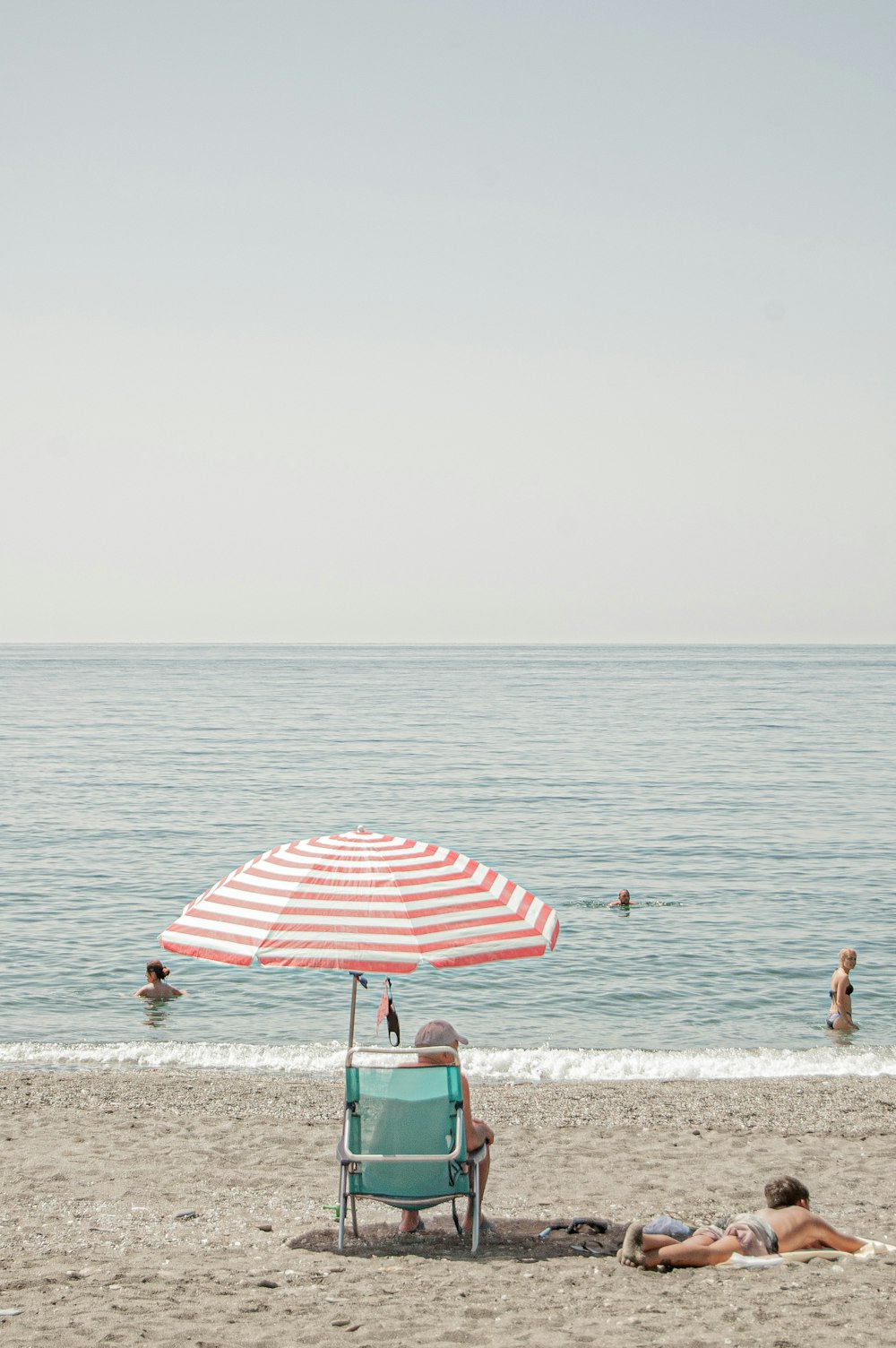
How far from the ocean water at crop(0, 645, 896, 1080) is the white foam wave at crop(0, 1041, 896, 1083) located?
0.05 m

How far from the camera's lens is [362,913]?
6766mm

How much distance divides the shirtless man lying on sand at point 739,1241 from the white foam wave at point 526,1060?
6.17 meters

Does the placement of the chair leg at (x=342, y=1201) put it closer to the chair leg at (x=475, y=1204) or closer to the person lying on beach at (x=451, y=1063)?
the person lying on beach at (x=451, y=1063)

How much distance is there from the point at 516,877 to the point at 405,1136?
59.2ft

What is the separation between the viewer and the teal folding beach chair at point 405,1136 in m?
6.96

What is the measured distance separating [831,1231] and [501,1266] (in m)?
1.88

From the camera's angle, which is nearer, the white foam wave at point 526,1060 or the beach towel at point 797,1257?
the beach towel at point 797,1257

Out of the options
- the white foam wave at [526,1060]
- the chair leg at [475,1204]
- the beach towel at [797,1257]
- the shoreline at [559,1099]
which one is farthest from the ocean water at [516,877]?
the beach towel at [797,1257]

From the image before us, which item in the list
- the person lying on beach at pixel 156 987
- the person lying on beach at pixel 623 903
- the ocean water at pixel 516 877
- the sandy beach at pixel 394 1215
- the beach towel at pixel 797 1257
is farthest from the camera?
the person lying on beach at pixel 623 903

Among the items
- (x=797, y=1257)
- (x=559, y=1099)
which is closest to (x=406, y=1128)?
(x=797, y=1257)

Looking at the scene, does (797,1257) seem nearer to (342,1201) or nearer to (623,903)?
(342,1201)

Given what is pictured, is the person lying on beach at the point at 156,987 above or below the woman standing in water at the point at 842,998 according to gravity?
below

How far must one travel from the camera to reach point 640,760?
162ft

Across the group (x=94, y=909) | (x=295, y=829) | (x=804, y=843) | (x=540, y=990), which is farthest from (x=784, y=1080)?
(x=295, y=829)
